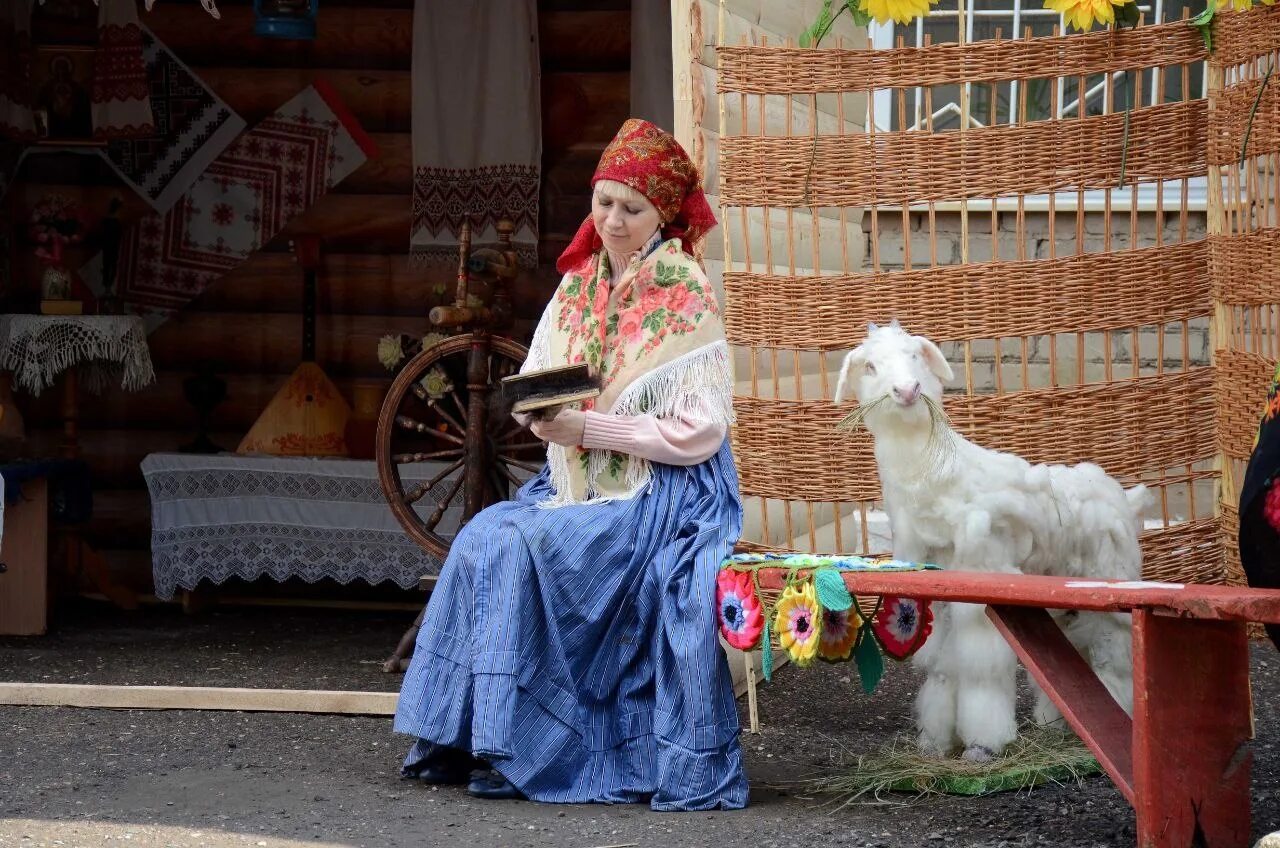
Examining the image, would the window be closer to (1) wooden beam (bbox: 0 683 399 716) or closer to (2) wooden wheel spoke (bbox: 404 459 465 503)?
→ (2) wooden wheel spoke (bbox: 404 459 465 503)

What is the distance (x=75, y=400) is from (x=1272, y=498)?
211 inches

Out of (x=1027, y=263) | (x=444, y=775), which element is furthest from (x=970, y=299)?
(x=444, y=775)

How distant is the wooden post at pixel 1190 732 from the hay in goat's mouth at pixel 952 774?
2.35 feet

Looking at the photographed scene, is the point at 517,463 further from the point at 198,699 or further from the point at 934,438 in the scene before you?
the point at 934,438

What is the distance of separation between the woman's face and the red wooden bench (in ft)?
3.97

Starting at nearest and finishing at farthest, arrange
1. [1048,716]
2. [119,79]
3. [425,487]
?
1. [1048,716]
2. [425,487]
3. [119,79]

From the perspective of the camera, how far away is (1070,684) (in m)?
3.59

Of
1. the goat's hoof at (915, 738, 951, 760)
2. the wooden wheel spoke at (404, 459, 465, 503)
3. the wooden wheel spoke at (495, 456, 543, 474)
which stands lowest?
the goat's hoof at (915, 738, 951, 760)

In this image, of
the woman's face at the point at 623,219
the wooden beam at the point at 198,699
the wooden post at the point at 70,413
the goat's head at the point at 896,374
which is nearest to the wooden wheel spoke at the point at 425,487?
the wooden beam at the point at 198,699

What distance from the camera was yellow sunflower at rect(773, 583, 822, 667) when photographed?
12.1 ft

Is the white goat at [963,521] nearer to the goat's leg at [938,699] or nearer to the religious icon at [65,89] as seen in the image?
the goat's leg at [938,699]

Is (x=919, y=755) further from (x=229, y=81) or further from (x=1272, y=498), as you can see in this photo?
(x=229, y=81)

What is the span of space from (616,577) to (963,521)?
2.96 ft

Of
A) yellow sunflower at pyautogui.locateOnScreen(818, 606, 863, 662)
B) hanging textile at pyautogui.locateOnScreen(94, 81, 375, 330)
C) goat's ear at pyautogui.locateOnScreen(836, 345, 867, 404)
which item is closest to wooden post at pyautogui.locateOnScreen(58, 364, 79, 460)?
hanging textile at pyautogui.locateOnScreen(94, 81, 375, 330)
